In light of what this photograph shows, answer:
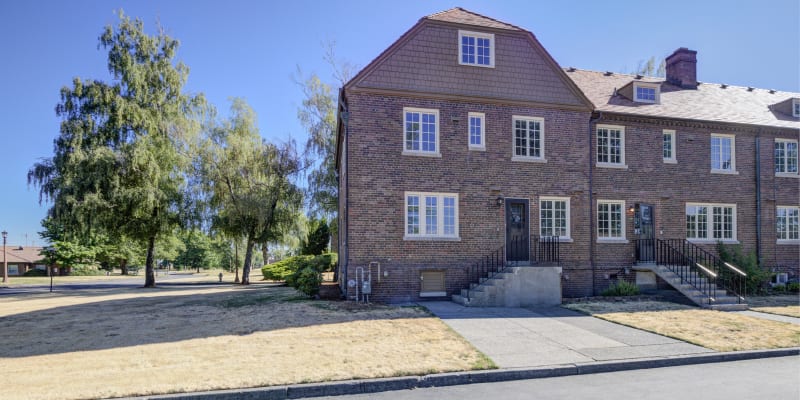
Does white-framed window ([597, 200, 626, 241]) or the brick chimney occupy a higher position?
the brick chimney

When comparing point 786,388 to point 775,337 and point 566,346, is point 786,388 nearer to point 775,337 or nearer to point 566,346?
point 566,346

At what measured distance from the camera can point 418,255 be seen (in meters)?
14.3

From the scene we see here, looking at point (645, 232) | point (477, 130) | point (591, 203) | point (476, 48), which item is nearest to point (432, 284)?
point (477, 130)

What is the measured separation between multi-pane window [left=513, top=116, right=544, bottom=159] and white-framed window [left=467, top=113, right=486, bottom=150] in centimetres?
114

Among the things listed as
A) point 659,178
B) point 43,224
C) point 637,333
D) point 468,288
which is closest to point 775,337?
point 637,333

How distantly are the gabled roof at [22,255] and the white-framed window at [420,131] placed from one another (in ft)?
209

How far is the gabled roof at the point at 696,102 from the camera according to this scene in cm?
1748

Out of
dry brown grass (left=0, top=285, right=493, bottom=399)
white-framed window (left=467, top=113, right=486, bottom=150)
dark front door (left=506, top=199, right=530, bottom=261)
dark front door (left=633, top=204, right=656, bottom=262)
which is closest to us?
dry brown grass (left=0, top=285, right=493, bottom=399)

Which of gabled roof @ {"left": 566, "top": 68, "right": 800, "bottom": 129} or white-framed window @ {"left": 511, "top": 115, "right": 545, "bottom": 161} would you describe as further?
gabled roof @ {"left": 566, "top": 68, "right": 800, "bottom": 129}

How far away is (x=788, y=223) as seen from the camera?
1877 cm

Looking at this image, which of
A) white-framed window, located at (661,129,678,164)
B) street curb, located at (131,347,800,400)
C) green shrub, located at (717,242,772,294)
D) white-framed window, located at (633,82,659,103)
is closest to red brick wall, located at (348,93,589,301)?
white-framed window, located at (633,82,659,103)

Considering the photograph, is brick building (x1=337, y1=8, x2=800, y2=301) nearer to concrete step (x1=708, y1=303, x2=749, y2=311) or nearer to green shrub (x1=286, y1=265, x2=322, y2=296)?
green shrub (x1=286, y1=265, x2=322, y2=296)

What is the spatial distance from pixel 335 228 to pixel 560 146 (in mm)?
15500

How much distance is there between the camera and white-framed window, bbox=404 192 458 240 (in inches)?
569
